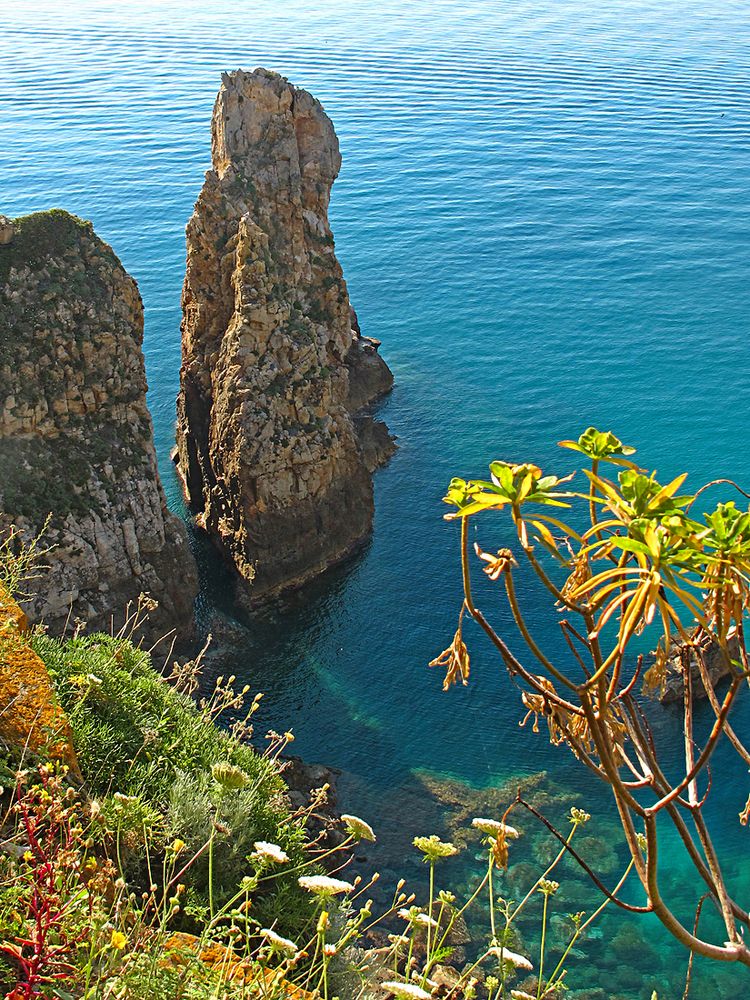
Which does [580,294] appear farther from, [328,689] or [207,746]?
[207,746]

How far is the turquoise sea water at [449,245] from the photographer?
26.5 metres

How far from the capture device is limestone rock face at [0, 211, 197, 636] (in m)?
24.0

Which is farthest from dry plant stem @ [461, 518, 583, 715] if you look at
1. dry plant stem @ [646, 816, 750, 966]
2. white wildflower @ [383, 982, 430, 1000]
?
white wildflower @ [383, 982, 430, 1000]

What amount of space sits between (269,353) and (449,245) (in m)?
29.8

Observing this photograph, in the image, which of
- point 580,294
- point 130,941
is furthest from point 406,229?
point 130,941

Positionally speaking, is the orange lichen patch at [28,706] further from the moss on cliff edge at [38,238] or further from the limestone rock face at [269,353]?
the limestone rock face at [269,353]

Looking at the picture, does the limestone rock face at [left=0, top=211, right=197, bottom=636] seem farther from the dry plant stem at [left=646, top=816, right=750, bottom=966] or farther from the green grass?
the dry plant stem at [left=646, top=816, right=750, bottom=966]

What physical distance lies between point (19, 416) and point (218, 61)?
70989mm

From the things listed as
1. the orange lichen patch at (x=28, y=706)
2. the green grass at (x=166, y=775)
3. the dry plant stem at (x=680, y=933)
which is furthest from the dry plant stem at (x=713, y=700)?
the orange lichen patch at (x=28, y=706)

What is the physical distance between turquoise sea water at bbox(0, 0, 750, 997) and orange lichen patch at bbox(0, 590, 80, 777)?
587 inches

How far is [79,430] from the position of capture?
25.0 metres

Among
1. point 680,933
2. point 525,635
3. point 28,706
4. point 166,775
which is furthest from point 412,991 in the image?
point 166,775

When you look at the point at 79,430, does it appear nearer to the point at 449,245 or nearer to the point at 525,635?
the point at 525,635

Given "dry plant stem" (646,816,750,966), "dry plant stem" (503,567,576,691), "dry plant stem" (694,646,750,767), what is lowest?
"dry plant stem" (646,816,750,966)
